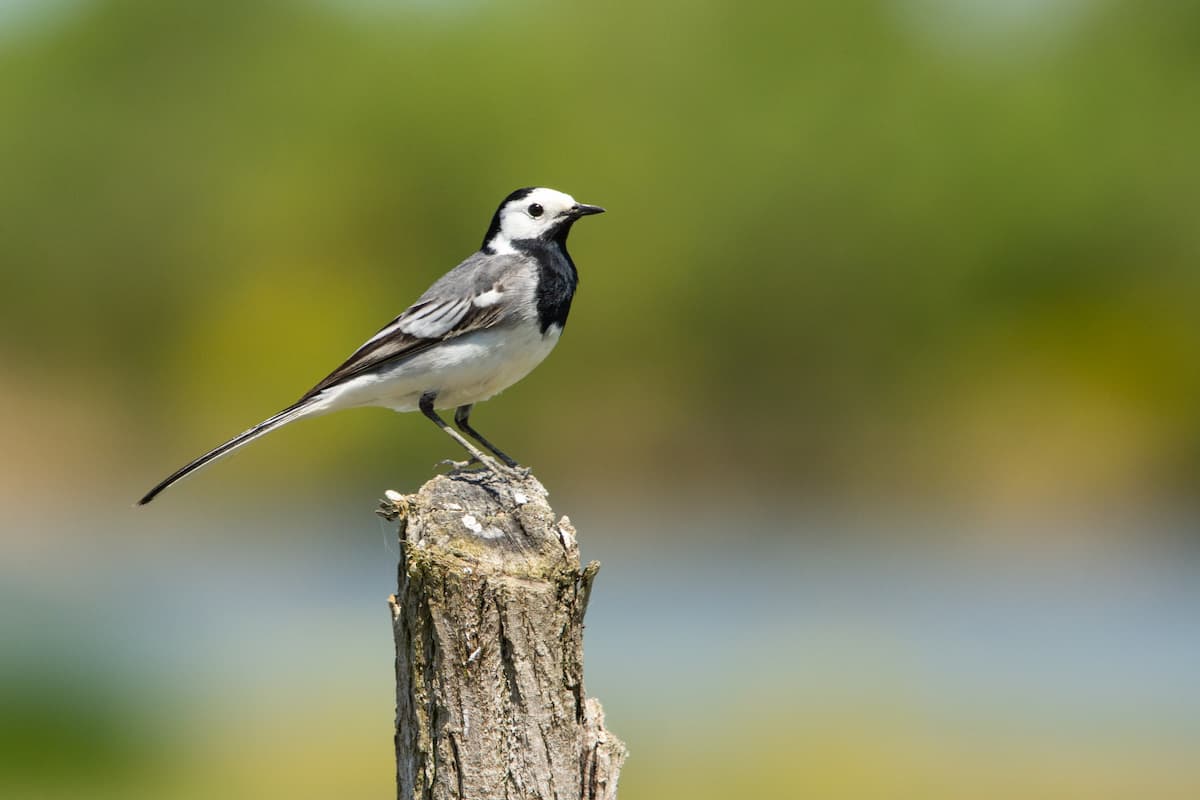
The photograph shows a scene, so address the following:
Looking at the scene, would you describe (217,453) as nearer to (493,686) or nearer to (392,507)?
(392,507)

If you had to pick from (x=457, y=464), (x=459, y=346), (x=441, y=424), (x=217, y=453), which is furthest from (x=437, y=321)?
(x=457, y=464)

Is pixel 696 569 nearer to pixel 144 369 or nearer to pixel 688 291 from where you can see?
pixel 688 291

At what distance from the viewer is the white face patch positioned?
1022 cm

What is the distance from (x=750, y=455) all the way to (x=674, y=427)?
153 cm

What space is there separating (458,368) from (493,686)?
380 cm

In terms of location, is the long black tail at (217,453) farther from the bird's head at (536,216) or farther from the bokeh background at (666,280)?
the bokeh background at (666,280)

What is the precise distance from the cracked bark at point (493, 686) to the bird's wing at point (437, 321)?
348 centimetres

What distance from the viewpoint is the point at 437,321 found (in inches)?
370

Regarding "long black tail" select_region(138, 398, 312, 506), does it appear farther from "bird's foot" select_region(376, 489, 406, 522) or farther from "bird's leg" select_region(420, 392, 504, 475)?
"bird's foot" select_region(376, 489, 406, 522)

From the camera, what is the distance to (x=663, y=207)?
89.1 feet

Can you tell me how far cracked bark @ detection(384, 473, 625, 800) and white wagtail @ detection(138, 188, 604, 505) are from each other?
10.4 ft

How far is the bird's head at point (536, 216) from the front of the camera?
10211 millimetres

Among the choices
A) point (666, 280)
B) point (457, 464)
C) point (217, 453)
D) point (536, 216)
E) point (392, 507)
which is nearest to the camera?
point (392, 507)

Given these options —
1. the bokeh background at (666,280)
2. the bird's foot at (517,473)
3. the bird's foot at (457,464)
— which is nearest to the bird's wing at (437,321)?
the bird's foot at (457,464)
